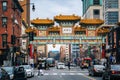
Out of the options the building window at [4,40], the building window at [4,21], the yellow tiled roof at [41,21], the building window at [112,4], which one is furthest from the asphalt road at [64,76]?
the building window at [112,4]

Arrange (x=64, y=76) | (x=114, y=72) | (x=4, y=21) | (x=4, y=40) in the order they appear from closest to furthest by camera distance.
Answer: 1. (x=114, y=72)
2. (x=64, y=76)
3. (x=4, y=40)
4. (x=4, y=21)

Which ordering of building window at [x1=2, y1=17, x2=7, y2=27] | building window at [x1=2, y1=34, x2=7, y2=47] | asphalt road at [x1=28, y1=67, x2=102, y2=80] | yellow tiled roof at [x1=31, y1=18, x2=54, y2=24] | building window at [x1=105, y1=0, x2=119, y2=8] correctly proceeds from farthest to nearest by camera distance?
building window at [x1=105, y1=0, x2=119, y2=8]
yellow tiled roof at [x1=31, y1=18, x2=54, y2=24]
building window at [x1=2, y1=17, x2=7, y2=27]
building window at [x1=2, y1=34, x2=7, y2=47]
asphalt road at [x1=28, y1=67, x2=102, y2=80]

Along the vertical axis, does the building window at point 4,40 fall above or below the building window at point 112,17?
below

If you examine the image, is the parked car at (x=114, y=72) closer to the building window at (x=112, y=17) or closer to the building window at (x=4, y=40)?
the building window at (x=4, y=40)

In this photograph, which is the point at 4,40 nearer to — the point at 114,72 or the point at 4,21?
the point at 4,21

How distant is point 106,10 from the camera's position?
182 m

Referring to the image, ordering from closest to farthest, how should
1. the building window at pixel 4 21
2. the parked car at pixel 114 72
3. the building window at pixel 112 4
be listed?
1. the parked car at pixel 114 72
2. the building window at pixel 4 21
3. the building window at pixel 112 4

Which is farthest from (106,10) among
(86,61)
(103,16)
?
(86,61)

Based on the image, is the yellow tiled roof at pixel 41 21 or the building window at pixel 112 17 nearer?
the yellow tiled roof at pixel 41 21

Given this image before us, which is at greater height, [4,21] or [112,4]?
[112,4]

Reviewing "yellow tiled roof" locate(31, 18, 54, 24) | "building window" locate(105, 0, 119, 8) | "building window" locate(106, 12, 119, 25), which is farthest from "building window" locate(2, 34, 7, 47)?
"building window" locate(106, 12, 119, 25)

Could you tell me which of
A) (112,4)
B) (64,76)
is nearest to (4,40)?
(64,76)

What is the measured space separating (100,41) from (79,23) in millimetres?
7845

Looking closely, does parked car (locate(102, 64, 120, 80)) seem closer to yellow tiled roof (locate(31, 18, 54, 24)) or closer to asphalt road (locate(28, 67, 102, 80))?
asphalt road (locate(28, 67, 102, 80))
